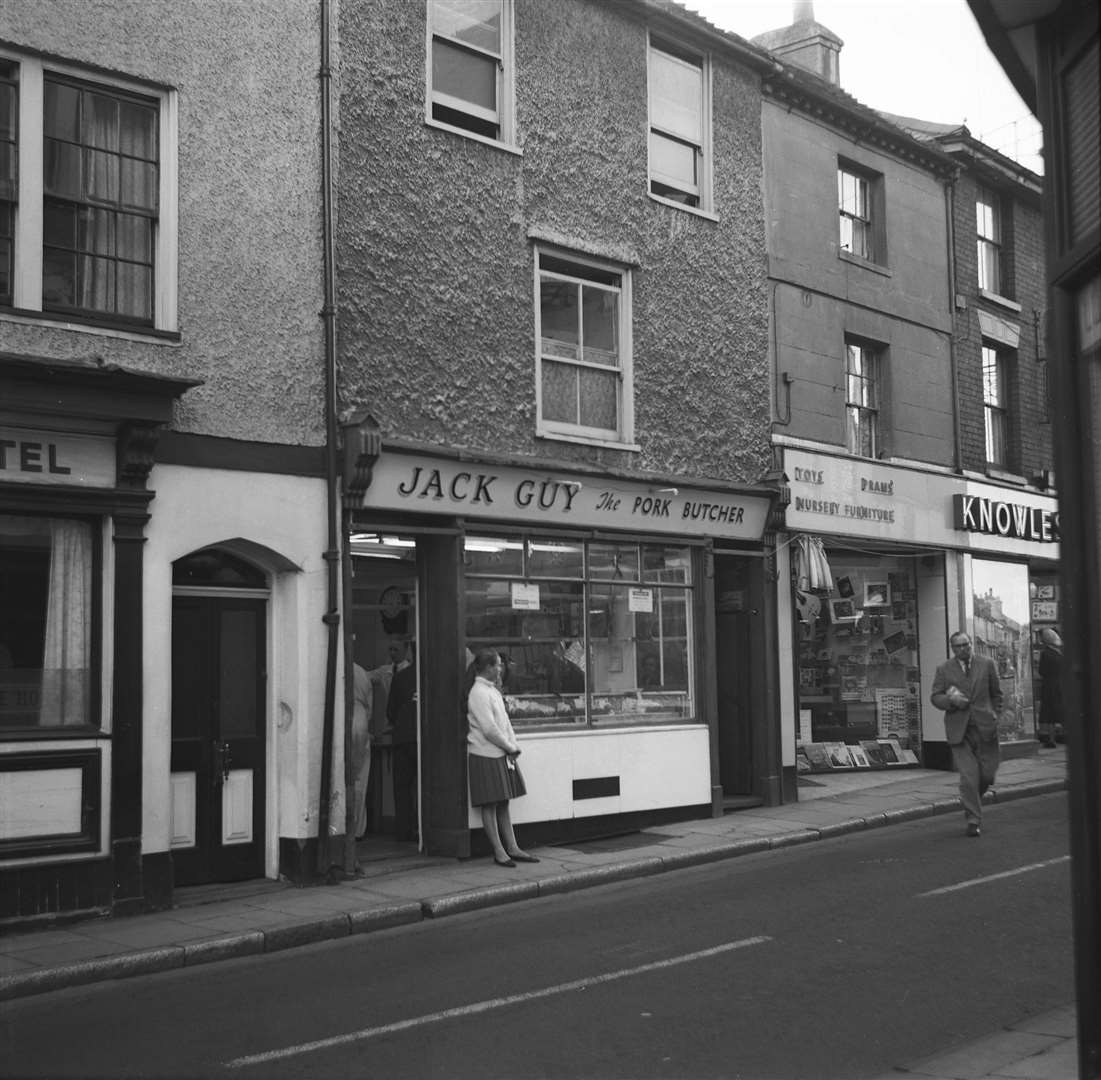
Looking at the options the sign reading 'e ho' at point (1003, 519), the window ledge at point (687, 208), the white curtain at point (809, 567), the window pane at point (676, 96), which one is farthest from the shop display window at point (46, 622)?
the sign reading 'e ho' at point (1003, 519)

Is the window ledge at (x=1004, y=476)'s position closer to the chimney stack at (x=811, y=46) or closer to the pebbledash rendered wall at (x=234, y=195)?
the chimney stack at (x=811, y=46)

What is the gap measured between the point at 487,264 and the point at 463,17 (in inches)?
102

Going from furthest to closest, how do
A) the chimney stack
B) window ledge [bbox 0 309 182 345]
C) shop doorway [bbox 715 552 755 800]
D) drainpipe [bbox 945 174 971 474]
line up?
the chimney stack < drainpipe [bbox 945 174 971 474] < shop doorway [bbox 715 552 755 800] < window ledge [bbox 0 309 182 345]

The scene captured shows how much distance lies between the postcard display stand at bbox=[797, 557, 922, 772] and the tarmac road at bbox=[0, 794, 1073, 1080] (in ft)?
27.5

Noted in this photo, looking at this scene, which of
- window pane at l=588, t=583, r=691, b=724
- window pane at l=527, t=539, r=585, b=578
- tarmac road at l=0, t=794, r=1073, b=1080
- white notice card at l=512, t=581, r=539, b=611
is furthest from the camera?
window pane at l=588, t=583, r=691, b=724

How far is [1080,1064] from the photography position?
5.18 m

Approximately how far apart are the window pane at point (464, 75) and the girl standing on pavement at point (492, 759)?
228 inches

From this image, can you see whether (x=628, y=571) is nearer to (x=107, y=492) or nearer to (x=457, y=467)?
(x=457, y=467)

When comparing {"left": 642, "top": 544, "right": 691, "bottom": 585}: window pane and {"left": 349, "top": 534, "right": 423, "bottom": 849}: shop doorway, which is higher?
{"left": 642, "top": 544, "right": 691, "bottom": 585}: window pane

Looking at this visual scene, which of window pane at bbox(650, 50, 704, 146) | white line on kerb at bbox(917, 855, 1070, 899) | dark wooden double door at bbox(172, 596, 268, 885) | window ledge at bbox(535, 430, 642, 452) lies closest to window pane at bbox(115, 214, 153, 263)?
dark wooden double door at bbox(172, 596, 268, 885)

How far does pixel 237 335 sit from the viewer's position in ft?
38.1

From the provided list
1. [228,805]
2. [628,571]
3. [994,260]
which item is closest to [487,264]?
[628,571]

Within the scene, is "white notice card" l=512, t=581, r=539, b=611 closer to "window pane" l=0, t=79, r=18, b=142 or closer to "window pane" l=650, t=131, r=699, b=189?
"window pane" l=650, t=131, r=699, b=189

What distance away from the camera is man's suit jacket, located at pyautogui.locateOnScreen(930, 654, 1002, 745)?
13.8 meters
